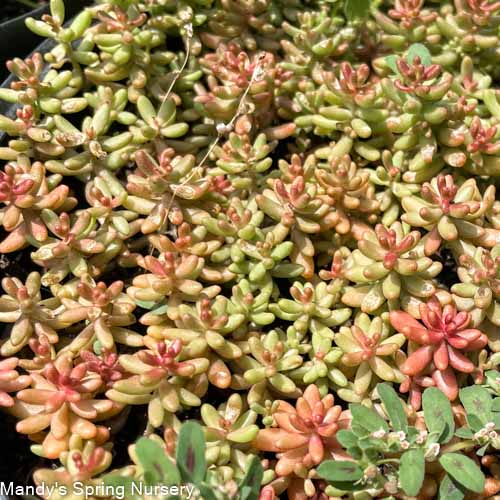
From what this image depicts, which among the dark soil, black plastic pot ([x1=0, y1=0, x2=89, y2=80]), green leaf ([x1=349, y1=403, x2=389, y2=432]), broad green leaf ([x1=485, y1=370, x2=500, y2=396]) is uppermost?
black plastic pot ([x1=0, y1=0, x2=89, y2=80])

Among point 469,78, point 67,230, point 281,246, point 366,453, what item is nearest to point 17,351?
point 67,230

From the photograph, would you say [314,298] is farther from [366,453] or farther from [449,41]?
[449,41]

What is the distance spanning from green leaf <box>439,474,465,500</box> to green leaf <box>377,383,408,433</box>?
0.15m

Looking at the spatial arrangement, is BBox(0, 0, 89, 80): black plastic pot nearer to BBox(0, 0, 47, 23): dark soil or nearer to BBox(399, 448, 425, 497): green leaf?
BBox(0, 0, 47, 23): dark soil

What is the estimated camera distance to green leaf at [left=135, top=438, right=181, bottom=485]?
1275 mm

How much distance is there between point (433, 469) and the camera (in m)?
1.59

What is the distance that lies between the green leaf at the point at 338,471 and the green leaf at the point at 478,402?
12.6 inches

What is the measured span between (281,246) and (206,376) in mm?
424

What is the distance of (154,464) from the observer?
1287 millimetres

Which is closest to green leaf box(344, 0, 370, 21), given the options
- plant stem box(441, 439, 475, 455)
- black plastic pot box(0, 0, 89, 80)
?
black plastic pot box(0, 0, 89, 80)

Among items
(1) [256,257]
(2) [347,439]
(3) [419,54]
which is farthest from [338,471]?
(3) [419,54]

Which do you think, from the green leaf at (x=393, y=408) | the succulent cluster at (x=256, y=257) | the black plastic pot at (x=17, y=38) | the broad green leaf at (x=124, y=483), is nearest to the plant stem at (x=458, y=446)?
the succulent cluster at (x=256, y=257)

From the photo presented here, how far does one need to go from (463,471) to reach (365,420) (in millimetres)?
234

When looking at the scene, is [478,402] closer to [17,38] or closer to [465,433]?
[465,433]
